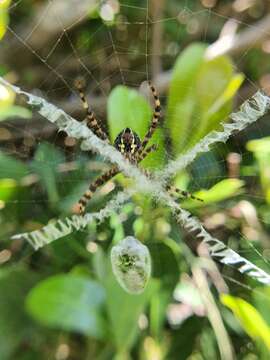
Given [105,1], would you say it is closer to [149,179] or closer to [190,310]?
[149,179]

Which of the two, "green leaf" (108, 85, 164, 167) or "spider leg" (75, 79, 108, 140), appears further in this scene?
"spider leg" (75, 79, 108, 140)

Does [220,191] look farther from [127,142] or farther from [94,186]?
[94,186]

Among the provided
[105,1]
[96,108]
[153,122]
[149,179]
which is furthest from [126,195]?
[105,1]

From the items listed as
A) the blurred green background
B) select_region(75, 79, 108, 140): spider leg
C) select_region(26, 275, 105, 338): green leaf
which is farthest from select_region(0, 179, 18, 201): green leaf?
select_region(26, 275, 105, 338): green leaf

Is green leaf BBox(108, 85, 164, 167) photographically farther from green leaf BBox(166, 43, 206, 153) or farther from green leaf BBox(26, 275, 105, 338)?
green leaf BBox(26, 275, 105, 338)

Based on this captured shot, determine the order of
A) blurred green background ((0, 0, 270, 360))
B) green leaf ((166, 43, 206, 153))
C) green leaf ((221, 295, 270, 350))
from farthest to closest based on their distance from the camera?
1. green leaf ((166, 43, 206, 153))
2. blurred green background ((0, 0, 270, 360))
3. green leaf ((221, 295, 270, 350))

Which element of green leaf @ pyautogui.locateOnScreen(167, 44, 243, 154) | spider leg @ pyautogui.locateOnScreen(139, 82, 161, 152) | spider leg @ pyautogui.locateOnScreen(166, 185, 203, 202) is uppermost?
green leaf @ pyautogui.locateOnScreen(167, 44, 243, 154)

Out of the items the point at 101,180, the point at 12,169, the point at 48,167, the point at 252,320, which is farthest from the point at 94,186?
the point at 252,320

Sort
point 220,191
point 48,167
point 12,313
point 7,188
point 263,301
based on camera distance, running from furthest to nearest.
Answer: point 48,167 → point 7,188 → point 12,313 → point 220,191 → point 263,301
